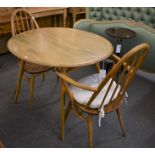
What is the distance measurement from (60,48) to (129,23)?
1.33 metres

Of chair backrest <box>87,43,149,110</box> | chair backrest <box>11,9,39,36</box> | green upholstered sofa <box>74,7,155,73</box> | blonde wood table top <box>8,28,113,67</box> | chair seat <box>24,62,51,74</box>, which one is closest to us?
chair backrest <box>87,43,149,110</box>

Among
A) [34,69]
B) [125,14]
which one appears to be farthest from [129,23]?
[34,69]

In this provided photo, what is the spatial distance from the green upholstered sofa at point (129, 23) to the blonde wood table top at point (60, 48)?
86 centimetres

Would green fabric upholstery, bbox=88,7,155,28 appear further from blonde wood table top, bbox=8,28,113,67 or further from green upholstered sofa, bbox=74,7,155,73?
blonde wood table top, bbox=8,28,113,67

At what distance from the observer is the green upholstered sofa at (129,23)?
8.90 feet

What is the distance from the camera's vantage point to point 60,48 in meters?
1.87

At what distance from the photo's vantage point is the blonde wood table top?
5.42 feet

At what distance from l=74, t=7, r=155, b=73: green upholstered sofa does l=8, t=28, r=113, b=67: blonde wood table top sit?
86cm

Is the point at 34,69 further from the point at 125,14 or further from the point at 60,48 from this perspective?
the point at 125,14

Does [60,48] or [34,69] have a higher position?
[60,48]

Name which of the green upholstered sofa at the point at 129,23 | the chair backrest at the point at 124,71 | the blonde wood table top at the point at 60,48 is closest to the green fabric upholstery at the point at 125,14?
the green upholstered sofa at the point at 129,23

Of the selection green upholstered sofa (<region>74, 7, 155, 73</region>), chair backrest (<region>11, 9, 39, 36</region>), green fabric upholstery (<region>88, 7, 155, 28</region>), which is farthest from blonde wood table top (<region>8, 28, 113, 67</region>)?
green fabric upholstery (<region>88, 7, 155, 28</region>)

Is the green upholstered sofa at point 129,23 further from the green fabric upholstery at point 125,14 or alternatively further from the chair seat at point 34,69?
the chair seat at point 34,69
